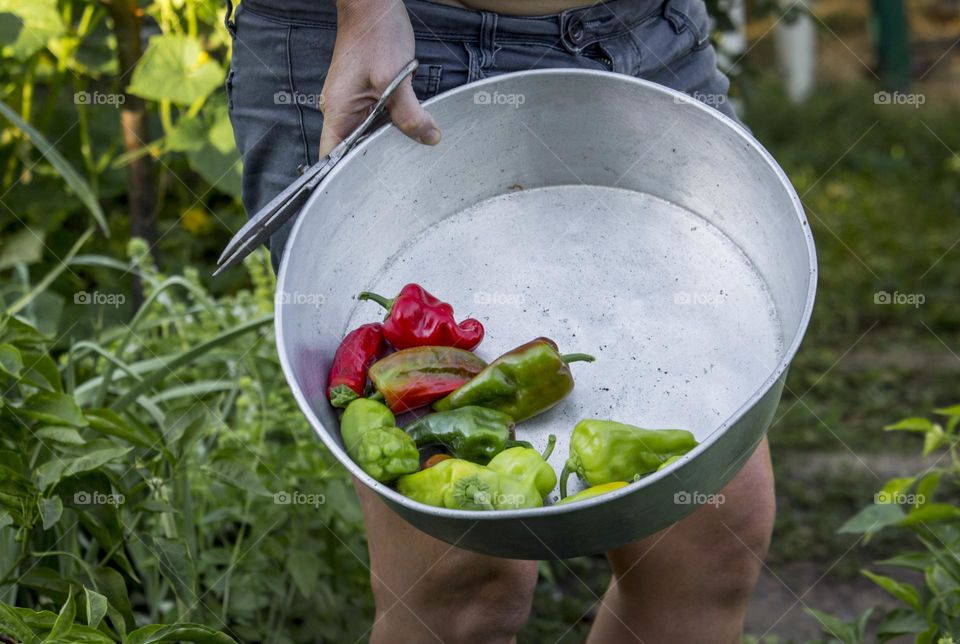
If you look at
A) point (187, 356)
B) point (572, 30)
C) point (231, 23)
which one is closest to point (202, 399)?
point (187, 356)

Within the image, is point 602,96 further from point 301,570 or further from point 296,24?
point 301,570

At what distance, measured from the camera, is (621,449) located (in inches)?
49.1

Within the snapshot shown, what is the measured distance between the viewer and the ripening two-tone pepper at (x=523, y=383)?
4.33ft

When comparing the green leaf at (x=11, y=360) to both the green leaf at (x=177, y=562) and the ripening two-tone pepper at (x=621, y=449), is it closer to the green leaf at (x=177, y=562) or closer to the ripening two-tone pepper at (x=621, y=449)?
the green leaf at (x=177, y=562)

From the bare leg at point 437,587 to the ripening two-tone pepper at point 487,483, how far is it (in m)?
0.17

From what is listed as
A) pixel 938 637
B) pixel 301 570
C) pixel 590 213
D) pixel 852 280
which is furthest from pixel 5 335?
pixel 852 280

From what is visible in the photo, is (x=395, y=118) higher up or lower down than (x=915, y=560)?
higher up

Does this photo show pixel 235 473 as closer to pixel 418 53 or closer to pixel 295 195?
pixel 295 195

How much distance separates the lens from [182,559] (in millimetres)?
1566

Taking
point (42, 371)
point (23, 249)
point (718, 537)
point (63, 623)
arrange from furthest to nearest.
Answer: point (23, 249)
point (42, 371)
point (718, 537)
point (63, 623)

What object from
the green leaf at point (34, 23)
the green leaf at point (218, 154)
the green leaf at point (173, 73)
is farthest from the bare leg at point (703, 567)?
the green leaf at point (34, 23)

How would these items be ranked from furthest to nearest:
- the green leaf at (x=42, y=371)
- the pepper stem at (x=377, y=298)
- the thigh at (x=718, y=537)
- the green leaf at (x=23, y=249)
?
the green leaf at (x=23, y=249) → the green leaf at (x=42, y=371) → the thigh at (x=718, y=537) → the pepper stem at (x=377, y=298)

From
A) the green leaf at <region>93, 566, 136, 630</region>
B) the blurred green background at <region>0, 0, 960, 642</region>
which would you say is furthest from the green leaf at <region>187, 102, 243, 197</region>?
the green leaf at <region>93, 566, 136, 630</region>

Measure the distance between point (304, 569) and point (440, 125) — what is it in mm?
811
